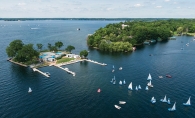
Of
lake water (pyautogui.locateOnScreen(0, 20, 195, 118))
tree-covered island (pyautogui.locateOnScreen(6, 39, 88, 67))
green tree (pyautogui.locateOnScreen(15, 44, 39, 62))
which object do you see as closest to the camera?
→ lake water (pyautogui.locateOnScreen(0, 20, 195, 118))

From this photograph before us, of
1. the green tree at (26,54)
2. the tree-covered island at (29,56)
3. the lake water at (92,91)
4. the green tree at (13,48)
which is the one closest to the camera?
the lake water at (92,91)

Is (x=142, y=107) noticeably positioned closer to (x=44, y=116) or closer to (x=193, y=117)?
(x=193, y=117)

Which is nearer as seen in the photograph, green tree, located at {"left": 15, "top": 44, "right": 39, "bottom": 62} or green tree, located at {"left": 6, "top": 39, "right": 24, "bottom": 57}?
green tree, located at {"left": 15, "top": 44, "right": 39, "bottom": 62}

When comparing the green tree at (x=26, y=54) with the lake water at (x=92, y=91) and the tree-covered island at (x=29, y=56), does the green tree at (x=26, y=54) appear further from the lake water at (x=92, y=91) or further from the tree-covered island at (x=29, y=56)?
the lake water at (x=92, y=91)

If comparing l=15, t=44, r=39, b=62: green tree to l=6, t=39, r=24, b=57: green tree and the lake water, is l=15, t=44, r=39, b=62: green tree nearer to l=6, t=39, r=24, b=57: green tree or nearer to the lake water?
the lake water

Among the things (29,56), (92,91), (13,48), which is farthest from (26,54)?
(92,91)

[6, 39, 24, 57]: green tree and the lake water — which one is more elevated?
[6, 39, 24, 57]: green tree

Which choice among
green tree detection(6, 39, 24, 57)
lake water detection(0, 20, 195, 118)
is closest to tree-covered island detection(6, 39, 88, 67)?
green tree detection(6, 39, 24, 57)

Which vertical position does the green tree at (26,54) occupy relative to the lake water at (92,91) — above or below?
above

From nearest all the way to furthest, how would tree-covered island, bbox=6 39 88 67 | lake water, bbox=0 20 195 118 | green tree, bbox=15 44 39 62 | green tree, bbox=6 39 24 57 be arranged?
lake water, bbox=0 20 195 118 → green tree, bbox=15 44 39 62 → tree-covered island, bbox=6 39 88 67 → green tree, bbox=6 39 24 57

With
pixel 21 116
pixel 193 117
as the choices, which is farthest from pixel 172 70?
pixel 21 116

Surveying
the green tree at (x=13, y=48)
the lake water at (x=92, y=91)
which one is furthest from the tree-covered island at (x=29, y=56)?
the lake water at (x=92, y=91)
